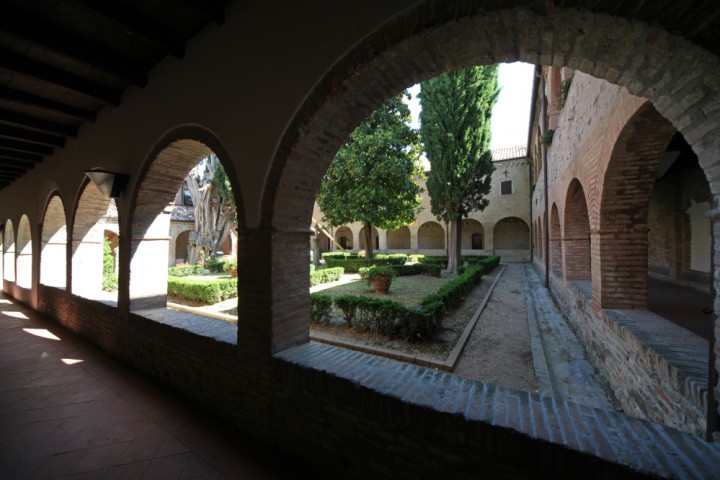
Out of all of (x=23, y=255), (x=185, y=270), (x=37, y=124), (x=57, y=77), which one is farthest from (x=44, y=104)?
(x=185, y=270)

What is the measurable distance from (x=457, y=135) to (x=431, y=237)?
15676 mm

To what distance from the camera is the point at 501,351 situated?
521 cm

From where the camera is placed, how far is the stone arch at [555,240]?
9188 mm

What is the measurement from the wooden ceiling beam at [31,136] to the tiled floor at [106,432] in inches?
145

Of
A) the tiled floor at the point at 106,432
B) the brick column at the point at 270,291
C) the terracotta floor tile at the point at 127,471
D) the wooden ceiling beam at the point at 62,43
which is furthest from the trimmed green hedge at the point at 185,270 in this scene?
the brick column at the point at 270,291

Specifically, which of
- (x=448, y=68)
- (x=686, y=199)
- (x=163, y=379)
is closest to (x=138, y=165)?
(x=163, y=379)

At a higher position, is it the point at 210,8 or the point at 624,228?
the point at 210,8

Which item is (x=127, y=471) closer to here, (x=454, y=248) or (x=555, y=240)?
(x=555, y=240)

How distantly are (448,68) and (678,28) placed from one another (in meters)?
1.14

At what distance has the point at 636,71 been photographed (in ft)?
5.50

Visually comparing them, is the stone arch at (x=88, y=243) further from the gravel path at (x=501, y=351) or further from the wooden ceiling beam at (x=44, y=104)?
the gravel path at (x=501, y=351)

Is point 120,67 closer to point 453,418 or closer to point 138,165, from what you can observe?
point 138,165

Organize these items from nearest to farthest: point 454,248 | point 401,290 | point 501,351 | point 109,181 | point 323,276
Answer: point 109,181 < point 501,351 < point 401,290 < point 323,276 < point 454,248

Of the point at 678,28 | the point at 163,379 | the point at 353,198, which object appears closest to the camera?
the point at 678,28
